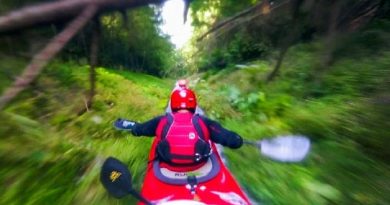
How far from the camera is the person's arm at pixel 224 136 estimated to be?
4.36 metres

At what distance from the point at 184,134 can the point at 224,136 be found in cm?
59

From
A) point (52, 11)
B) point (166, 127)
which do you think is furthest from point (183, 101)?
point (52, 11)

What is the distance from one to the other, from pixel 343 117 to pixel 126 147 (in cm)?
301

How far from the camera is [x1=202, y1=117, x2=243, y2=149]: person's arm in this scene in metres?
4.36

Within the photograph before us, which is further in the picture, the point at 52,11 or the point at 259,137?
the point at 259,137

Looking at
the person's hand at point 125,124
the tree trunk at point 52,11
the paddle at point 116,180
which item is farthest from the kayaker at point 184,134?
the tree trunk at point 52,11

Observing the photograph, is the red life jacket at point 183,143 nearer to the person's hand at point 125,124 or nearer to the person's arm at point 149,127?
the person's arm at point 149,127

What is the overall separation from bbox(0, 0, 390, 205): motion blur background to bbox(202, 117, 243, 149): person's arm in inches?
27.7

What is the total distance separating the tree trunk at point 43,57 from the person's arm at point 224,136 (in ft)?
6.38

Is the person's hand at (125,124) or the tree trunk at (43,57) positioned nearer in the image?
the tree trunk at (43,57)

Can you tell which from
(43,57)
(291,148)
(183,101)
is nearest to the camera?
(43,57)

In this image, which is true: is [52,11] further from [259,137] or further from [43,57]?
[259,137]

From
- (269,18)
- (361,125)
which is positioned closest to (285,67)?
(269,18)

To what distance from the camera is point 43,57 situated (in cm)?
279
